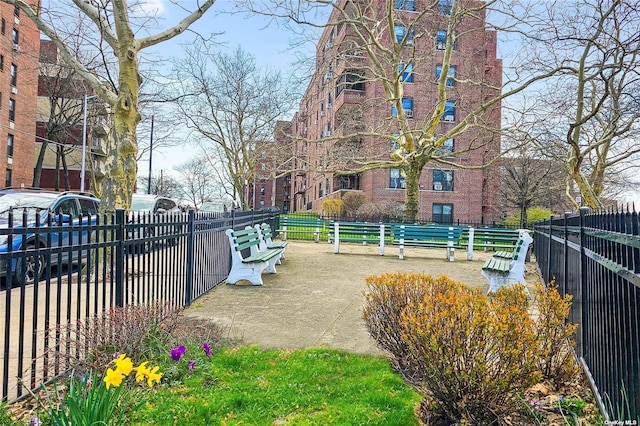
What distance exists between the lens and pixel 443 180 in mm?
37375

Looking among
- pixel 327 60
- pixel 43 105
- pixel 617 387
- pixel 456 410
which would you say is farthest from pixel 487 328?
pixel 43 105

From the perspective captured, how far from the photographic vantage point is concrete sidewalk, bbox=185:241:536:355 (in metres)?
5.10

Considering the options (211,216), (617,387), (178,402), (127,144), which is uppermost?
(127,144)

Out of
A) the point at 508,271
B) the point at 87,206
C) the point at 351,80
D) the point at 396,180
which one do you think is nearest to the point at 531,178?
the point at 396,180

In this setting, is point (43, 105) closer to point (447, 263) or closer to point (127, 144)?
point (127, 144)

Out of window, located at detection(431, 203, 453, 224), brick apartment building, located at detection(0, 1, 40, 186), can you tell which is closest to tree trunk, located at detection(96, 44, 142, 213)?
brick apartment building, located at detection(0, 1, 40, 186)

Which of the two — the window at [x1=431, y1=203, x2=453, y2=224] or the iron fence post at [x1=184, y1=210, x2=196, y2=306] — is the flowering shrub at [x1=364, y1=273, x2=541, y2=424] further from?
the window at [x1=431, y1=203, x2=453, y2=224]

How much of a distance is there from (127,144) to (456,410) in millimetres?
8079

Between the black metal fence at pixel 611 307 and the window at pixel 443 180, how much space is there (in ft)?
111

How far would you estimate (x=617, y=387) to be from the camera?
2.75 meters

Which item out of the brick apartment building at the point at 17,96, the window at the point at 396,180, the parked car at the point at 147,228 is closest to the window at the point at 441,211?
the window at the point at 396,180

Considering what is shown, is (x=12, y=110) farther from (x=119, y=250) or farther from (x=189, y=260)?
(x=119, y=250)

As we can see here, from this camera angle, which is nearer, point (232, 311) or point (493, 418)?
point (493, 418)

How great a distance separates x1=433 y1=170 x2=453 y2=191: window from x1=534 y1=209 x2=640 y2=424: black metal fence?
33.7 meters
